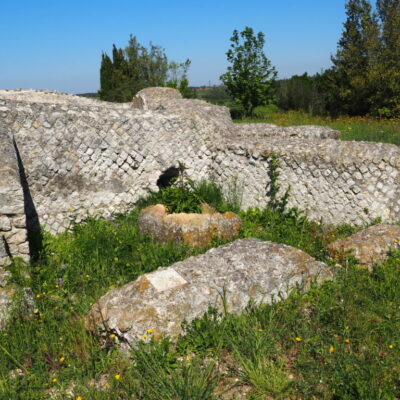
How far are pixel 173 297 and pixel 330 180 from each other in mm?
4542

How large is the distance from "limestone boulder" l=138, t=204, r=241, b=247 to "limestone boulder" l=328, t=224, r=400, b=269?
1827 millimetres

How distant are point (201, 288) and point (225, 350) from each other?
0.72 m

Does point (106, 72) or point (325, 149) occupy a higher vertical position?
point (106, 72)

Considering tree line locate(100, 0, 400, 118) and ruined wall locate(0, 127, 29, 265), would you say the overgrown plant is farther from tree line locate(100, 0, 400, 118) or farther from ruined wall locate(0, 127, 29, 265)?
tree line locate(100, 0, 400, 118)

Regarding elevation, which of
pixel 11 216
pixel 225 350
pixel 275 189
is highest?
pixel 11 216

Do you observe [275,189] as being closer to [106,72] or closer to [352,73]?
[352,73]

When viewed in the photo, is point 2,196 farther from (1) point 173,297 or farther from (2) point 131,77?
(2) point 131,77

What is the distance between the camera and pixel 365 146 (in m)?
7.21

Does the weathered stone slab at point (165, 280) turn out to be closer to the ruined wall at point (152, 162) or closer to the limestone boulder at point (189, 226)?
the limestone boulder at point (189, 226)

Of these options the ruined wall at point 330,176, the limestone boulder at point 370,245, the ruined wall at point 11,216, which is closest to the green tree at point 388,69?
the ruined wall at point 330,176

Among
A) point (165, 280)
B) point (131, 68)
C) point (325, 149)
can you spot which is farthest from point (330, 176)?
point (131, 68)

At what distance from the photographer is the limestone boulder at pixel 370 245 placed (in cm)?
562

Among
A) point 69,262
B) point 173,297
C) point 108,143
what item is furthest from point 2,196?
point 108,143

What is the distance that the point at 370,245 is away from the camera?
5762 millimetres
